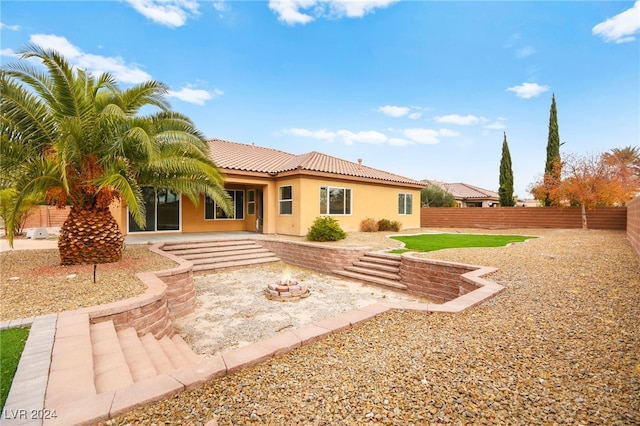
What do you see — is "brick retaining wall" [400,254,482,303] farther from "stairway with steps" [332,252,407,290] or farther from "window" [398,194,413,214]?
"window" [398,194,413,214]

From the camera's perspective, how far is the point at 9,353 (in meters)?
3.20

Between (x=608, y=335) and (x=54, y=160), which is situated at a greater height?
(x=54, y=160)

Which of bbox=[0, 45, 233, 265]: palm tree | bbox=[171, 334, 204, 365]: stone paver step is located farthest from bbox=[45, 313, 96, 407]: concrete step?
bbox=[0, 45, 233, 265]: palm tree

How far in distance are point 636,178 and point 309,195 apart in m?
22.4

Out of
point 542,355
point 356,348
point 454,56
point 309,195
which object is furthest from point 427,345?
point 454,56

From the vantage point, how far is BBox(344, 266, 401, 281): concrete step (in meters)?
9.47

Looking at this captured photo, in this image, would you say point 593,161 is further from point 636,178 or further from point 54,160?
point 54,160

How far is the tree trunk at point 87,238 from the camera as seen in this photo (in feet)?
25.0

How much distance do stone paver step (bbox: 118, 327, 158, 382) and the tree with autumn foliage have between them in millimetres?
23507

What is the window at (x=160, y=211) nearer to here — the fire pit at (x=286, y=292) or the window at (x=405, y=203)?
the fire pit at (x=286, y=292)

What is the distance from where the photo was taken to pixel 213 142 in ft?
62.6

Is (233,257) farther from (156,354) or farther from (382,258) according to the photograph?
(156,354)

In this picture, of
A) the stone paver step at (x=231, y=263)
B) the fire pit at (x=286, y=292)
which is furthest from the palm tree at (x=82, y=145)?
the fire pit at (x=286, y=292)

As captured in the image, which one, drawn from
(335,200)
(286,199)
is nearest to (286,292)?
(286,199)
